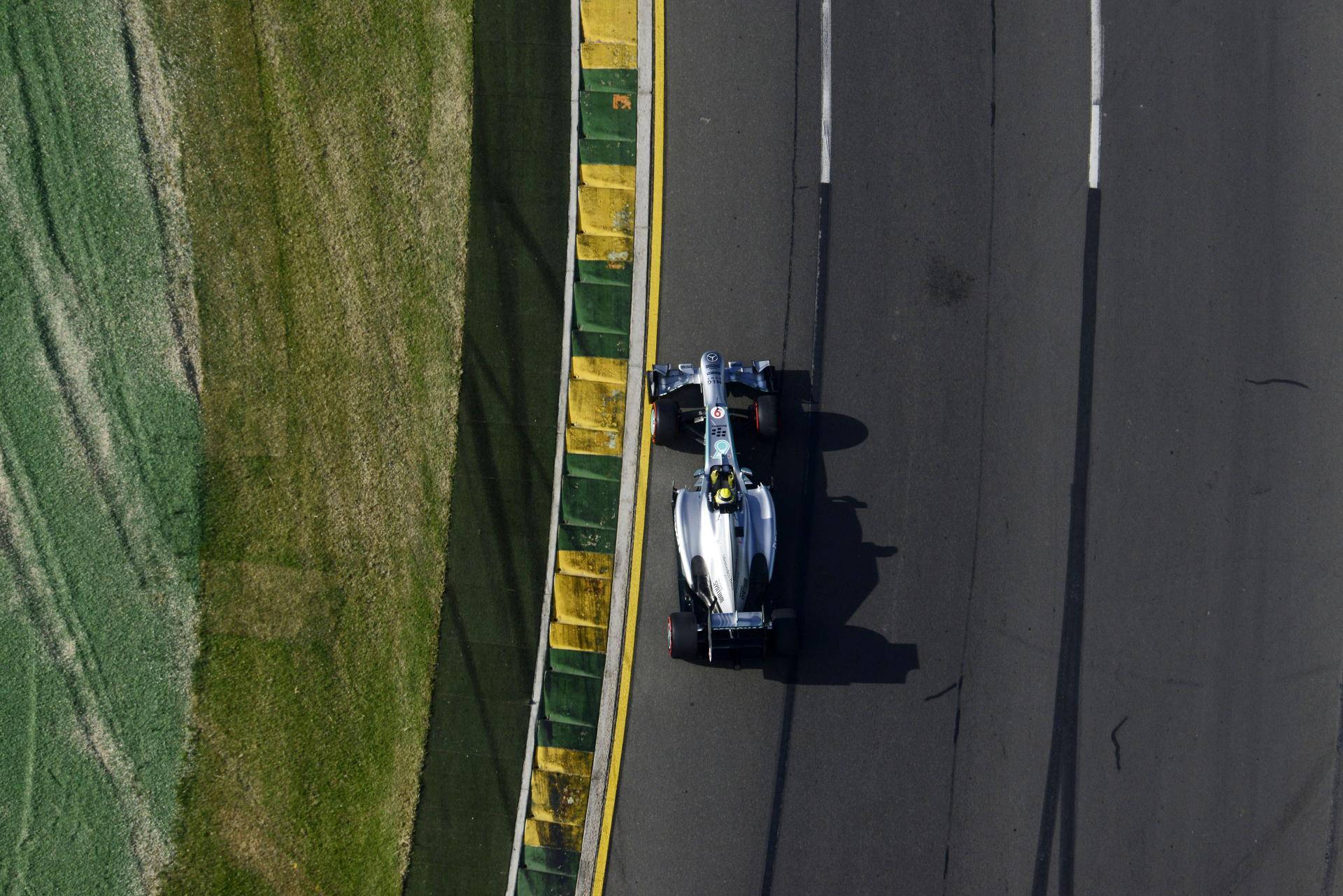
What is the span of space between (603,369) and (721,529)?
3.21 m

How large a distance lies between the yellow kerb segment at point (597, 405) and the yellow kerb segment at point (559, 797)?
17.1 feet

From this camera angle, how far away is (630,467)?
48.5ft

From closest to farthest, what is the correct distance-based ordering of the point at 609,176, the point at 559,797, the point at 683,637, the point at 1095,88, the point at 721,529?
1. the point at 721,529
2. the point at 683,637
3. the point at 559,797
4. the point at 1095,88
5. the point at 609,176

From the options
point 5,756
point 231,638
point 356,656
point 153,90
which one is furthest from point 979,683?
point 153,90

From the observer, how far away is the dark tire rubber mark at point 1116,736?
14.3 m

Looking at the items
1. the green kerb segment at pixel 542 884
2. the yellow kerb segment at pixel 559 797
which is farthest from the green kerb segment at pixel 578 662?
the green kerb segment at pixel 542 884

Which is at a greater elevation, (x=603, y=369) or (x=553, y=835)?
(x=603, y=369)

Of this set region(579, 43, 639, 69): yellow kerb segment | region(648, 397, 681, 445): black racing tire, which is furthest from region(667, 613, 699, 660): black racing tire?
region(579, 43, 639, 69): yellow kerb segment

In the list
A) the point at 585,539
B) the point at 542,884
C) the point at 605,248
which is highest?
the point at 605,248

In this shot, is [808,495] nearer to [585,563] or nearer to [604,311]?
[585,563]

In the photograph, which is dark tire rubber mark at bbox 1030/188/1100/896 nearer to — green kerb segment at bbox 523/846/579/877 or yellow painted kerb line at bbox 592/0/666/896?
yellow painted kerb line at bbox 592/0/666/896

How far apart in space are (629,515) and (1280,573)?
380 inches

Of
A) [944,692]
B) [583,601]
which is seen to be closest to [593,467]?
[583,601]

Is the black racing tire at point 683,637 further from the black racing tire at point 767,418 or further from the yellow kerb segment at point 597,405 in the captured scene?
the yellow kerb segment at point 597,405
